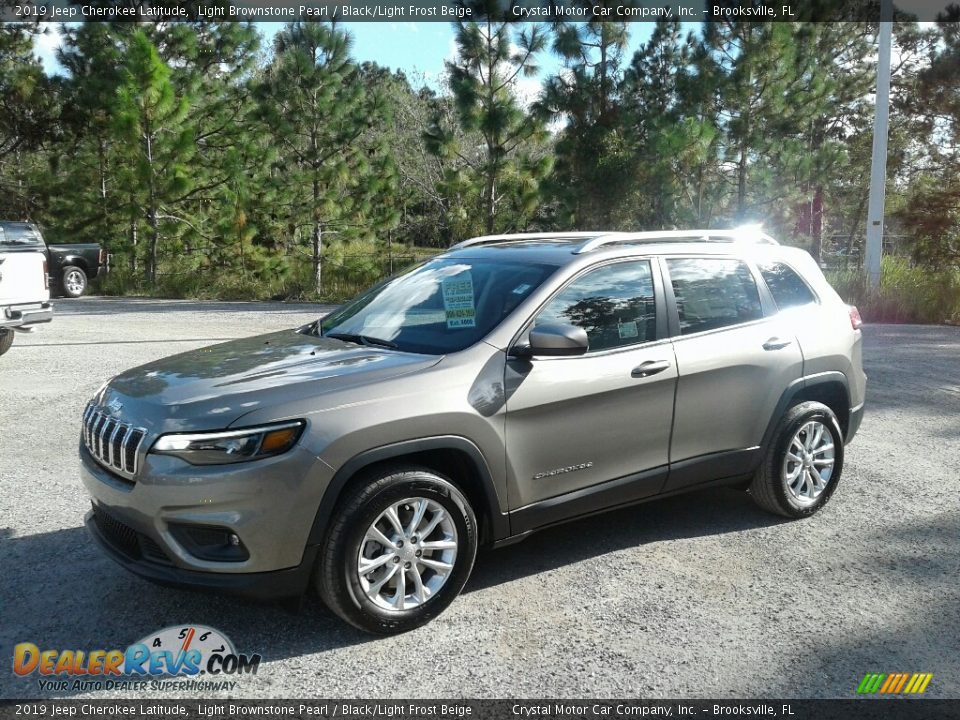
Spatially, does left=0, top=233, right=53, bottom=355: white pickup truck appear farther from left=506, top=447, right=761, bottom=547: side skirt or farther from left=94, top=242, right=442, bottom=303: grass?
left=94, top=242, right=442, bottom=303: grass

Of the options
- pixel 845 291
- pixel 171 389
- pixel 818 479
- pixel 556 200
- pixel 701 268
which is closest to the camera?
pixel 171 389

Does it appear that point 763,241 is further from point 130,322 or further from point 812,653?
point 130,322

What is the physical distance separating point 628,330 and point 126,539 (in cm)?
264

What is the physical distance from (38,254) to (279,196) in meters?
13.1

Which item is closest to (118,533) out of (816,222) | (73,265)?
(73,265)

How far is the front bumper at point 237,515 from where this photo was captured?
341cm

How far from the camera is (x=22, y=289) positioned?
9.95 m

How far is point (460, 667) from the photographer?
3494 mm

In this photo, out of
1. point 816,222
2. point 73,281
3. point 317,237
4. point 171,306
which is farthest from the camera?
point 816,222

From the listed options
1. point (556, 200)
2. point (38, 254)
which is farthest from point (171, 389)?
point (556, 200)

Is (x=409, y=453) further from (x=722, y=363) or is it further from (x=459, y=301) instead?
(x=722, y=363)

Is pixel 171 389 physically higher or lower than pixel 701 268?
lower

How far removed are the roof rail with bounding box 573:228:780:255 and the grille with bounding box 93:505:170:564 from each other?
254 cm

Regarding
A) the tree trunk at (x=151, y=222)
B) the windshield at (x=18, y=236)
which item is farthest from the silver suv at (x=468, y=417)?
the tree trunk at (x=151, y=222)
